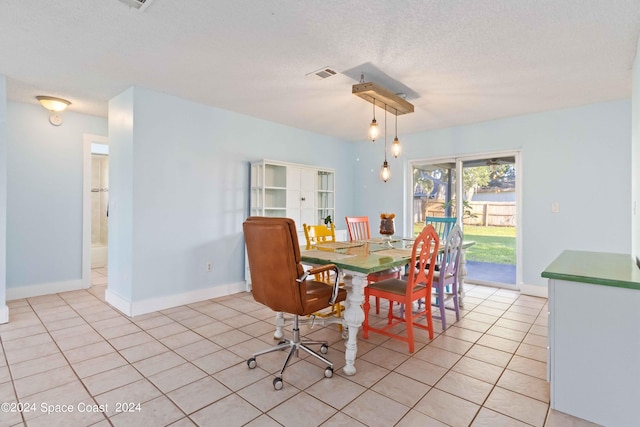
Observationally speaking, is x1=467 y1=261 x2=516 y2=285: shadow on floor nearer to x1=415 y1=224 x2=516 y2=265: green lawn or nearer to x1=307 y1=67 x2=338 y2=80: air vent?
x1=415 y1=224 x2=516 y2=265: green lawn

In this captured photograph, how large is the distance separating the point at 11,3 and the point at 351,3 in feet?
6.82

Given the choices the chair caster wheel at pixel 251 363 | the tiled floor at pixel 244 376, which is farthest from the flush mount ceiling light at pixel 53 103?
the chair caster wheel at pixel 251 363

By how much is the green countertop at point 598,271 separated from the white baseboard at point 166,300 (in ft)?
11.4

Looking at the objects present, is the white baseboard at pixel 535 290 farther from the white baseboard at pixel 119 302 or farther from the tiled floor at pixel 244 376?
the white baseboard at pixel 119 302

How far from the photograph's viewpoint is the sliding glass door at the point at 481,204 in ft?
15.0

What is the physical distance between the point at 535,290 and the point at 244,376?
13.0ft

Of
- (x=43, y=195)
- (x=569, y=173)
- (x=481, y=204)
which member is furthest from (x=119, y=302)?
(x=569, y=173)

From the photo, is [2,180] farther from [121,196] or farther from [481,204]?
[481,204]

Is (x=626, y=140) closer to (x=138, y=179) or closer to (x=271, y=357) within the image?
(x=271, y=357)

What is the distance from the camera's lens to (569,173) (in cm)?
397

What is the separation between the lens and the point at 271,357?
2.45 meters

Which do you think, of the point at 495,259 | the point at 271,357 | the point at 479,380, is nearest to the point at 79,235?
the point at 271,357

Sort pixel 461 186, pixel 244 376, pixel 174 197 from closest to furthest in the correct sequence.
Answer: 1. pixel 244 376
2. pixel 174 197
3. pixel 461 186

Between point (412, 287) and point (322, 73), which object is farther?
point (322, 73)
